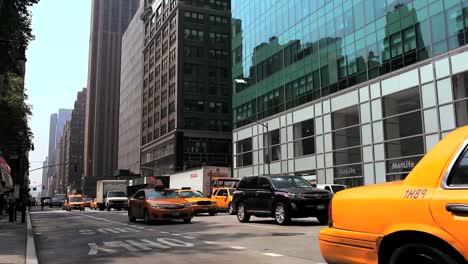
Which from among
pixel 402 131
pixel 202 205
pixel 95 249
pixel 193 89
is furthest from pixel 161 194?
pixel 193 89

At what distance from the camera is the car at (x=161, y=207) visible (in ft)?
62.5

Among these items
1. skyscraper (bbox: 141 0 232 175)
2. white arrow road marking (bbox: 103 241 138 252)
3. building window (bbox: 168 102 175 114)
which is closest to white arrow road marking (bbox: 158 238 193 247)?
white arrow road marking (bbox: 103 241 138 252)

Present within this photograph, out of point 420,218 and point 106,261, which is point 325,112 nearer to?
point 106,261

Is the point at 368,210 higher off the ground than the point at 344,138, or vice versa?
the point at 344,138

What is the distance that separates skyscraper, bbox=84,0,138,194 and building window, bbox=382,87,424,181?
519 ft

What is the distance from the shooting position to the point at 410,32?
32.4 metres

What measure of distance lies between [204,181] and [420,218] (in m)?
37.2

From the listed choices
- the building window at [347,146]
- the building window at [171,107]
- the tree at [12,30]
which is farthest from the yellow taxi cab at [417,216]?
the building window at [171,107]

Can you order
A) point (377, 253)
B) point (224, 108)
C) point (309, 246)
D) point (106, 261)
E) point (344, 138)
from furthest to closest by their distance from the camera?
point (224, 108) → point (344, 138) → point (309, 246) → point (106, 261) → point (377, 253)

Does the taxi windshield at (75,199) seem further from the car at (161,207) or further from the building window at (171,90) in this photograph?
the building window at (171,90)

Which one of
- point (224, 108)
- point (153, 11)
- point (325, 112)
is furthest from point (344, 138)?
point (153, 11)

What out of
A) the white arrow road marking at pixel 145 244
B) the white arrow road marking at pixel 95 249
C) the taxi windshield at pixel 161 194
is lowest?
the white arrow road marking at pixel 95 249

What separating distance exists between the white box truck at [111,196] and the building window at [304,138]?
17123 millimetres

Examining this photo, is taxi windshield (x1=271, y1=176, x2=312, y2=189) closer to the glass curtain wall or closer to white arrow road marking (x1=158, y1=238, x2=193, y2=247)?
white arrow road marking (x1=158, y1=238, x2=193, y2=247)
